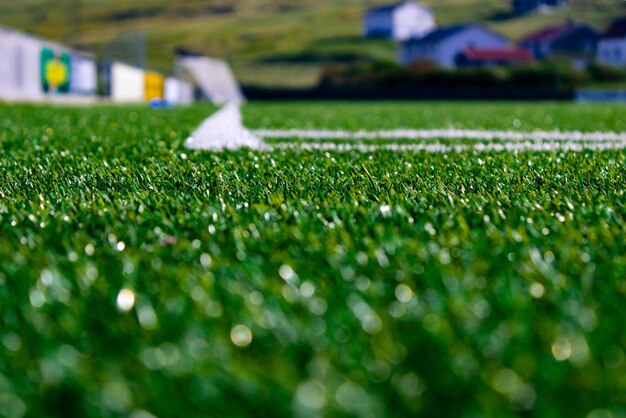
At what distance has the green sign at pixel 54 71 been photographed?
24042 millimetres

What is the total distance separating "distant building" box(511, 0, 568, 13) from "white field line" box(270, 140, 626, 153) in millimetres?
104308

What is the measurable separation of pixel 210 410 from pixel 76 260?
0.93 metres

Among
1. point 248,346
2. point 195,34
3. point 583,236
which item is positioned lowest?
point 195,34

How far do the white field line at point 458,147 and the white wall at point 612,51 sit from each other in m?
79.9

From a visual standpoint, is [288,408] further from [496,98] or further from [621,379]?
[496,98]

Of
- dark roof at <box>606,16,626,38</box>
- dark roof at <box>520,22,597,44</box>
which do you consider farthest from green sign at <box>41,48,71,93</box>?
dark roof at <box>606,16,626,38</box>

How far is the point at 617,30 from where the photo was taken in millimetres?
82250

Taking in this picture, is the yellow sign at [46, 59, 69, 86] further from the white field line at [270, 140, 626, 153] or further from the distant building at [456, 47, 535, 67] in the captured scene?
the distant building at [456, 47, 535, 67]

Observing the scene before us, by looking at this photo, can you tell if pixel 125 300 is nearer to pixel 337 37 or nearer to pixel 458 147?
pixel 458 147

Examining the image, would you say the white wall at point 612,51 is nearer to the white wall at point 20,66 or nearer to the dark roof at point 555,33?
the dark roof at point 555,33

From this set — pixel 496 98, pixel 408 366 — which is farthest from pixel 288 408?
pixel 496 98

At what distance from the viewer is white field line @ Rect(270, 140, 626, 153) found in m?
5.81

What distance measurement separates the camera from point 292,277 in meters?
1.85

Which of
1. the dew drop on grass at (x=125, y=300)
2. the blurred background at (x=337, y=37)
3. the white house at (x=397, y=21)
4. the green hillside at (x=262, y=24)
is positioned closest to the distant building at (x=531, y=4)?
the blurred background at (x=337, y=37)
